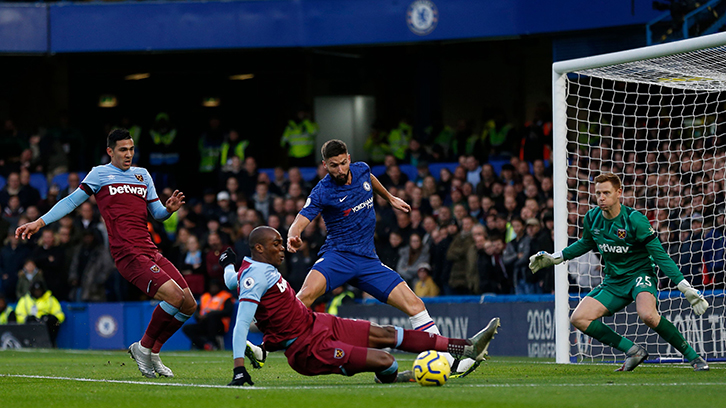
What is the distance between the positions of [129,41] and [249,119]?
5701mm

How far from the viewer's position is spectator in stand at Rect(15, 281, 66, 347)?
55.3 ft

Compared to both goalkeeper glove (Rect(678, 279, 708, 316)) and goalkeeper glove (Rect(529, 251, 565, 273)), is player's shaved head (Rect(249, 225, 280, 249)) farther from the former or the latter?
goalkeeper glove (Rect(678, 279, 708, 316))

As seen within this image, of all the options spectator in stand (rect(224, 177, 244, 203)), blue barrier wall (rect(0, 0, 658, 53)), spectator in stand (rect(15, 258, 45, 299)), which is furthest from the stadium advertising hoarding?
blue barrier wall (rect(0, 0, 658, 53))

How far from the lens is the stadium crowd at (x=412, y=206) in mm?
12875

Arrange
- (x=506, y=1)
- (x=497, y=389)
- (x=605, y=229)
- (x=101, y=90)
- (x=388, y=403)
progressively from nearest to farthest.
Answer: (x=388, y=403)
(x=497, y=389)
(x=605, y=229)
(x=506, y=1)
(x=101, y=90)

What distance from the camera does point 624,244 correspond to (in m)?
9.05

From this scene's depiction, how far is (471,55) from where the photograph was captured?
2348 cm

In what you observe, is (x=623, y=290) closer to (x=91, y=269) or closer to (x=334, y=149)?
(x=334, y=149)

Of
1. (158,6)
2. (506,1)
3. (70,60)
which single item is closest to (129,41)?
(158,6)

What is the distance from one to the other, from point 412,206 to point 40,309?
21.1 ft

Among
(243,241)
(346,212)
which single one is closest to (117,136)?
(346,212)

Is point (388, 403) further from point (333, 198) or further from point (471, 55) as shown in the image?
point (471, 55)

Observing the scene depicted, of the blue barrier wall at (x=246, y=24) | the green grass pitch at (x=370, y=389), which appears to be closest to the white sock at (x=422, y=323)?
the green grass pitch at (x=370, y=389)

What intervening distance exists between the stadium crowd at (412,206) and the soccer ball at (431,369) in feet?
16.3
